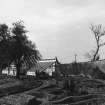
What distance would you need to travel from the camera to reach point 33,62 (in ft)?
137

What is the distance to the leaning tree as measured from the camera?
3781 cm

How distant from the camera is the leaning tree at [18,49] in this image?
1489 inches

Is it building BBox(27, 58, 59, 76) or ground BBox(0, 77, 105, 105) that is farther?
building BBox(27, 58, 59, 76)

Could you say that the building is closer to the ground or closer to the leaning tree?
the leaning tree

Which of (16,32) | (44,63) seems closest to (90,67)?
(16,32)

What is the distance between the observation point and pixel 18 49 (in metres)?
37.7

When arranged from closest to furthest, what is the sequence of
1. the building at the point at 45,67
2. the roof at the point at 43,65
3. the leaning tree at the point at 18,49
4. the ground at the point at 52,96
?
the ground at the point at 52,96, the leaning tree at the point at 18,49, the building at the point at 45,67, the roof at the point at 43,65

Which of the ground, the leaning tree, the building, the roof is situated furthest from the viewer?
the roof

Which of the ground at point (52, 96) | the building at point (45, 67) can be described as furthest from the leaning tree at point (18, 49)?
the ground at point (52, 96)

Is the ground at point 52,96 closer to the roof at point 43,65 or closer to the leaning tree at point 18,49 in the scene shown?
the leaning tree at point 18,49

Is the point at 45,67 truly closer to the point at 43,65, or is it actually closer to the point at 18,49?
the point at 43,65

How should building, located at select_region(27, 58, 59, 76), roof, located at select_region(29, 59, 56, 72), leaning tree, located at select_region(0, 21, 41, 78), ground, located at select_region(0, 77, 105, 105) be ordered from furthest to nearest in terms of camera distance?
roof, located at select_region(29, 59, 56, 72), building, located at select_region(27, 58, 59, 76), leaning tree, located at select_region(0, 21, 41, 78), ground, located at select_region(0, 77, 105, 105)

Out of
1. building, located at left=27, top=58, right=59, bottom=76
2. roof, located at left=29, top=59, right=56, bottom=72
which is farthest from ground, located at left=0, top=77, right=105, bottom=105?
roof, located at left=29, top=59, right=56, bottom=72

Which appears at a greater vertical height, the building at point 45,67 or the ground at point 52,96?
the building at point 45,67
